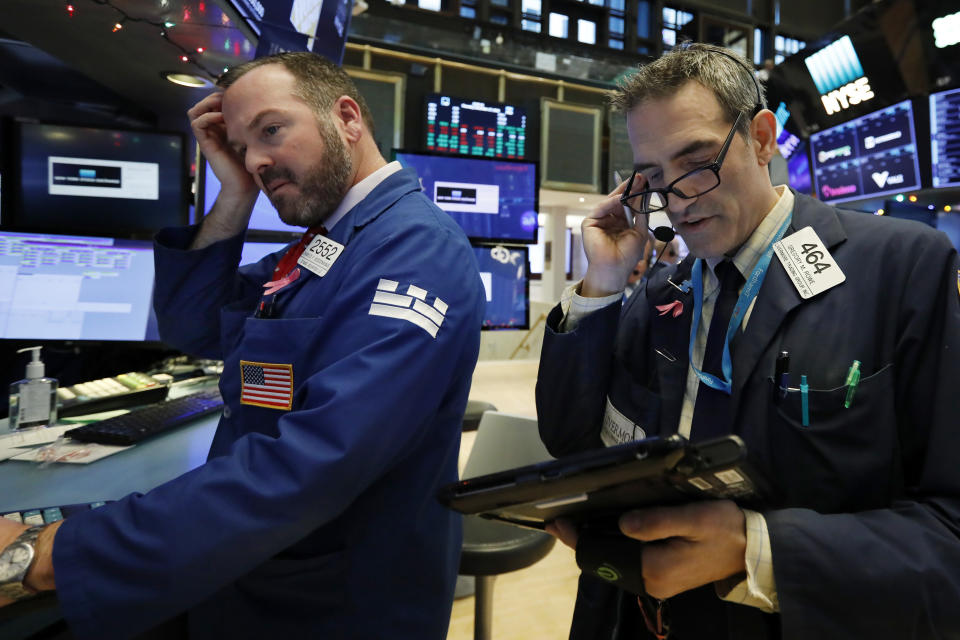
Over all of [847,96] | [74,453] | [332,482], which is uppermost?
[847,96]

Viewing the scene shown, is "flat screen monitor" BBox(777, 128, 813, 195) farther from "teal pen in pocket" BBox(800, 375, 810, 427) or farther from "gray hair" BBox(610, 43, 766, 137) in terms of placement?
"teal pen in pocket" BBox(800, 375, 810, 427)

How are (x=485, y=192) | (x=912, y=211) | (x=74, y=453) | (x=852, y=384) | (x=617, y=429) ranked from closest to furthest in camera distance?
(x=852, y=384) < (x=617, y=429) < (x=74, y=453) < (x=485, y=192) < (x=912, y=211)

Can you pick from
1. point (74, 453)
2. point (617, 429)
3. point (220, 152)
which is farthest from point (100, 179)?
point (617, 429)

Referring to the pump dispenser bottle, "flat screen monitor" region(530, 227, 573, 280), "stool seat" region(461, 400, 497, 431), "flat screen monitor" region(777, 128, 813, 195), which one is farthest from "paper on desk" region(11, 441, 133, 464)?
"flat screen monitor" region(530, 227, 573, 280)

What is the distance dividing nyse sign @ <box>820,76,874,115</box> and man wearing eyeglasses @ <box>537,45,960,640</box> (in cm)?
310

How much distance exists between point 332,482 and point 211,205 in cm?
188

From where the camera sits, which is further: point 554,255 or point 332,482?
point 554,255

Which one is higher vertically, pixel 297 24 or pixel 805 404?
pixel 297 24

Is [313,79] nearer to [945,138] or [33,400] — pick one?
[33,400]

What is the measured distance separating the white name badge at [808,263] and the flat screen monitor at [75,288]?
1961 millimetres

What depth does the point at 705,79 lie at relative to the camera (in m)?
0.87

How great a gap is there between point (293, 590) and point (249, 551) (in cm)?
17

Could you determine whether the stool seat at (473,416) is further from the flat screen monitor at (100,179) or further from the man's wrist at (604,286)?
the man's wrist at (604,286)

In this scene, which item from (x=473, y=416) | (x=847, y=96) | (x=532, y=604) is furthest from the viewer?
(x=847, y=96)
